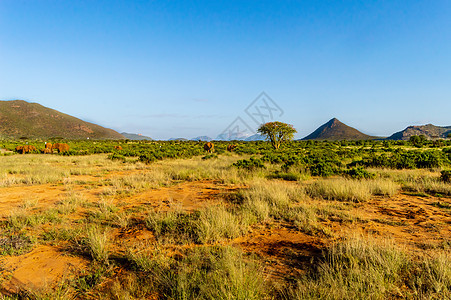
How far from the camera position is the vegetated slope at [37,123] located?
86.5m

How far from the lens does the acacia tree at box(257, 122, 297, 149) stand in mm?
25250

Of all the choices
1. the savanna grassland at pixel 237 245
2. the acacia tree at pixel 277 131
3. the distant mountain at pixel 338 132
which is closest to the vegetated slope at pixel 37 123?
the acacia tree at pixel 277 131

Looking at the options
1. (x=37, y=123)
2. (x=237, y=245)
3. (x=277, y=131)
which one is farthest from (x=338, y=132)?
(x=37, y=123)

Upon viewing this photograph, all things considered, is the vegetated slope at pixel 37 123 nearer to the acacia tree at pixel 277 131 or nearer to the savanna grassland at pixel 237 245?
the acacia tree at pixel 277 131

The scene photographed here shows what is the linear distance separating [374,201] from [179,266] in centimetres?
→ 658

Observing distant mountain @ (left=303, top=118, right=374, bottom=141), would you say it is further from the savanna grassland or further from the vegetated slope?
the savanna grassland

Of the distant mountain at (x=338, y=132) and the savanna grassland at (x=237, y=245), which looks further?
the distant mountain at (x=338, y=132)

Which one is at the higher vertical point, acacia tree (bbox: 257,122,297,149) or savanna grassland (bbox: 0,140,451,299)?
acacia tree (bbox: 257,122,297,149)

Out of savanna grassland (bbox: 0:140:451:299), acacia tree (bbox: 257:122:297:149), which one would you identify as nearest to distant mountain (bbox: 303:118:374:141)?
acacia tree (bbox: 257:122:297:149)

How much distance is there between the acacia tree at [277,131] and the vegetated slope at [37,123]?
96.5m

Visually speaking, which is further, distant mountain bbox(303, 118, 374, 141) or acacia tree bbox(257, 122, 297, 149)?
distant mountain bbox(303, 118, 374, 141)

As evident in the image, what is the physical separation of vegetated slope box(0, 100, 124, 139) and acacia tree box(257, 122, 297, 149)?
9650 cm

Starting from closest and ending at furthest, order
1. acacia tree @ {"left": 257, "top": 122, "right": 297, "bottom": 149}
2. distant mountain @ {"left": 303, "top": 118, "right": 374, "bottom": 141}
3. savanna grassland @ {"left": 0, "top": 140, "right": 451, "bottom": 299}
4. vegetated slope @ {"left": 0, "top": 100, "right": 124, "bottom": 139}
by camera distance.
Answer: savanna grassland @ {"left": 0, "top": 140, "right": 451, "bottom": 299}, acacia tree @ {"left": 257, "top": 122, "right": 297, "bottom": 149}, vegetated slope @ {"left": 0, "top": 100, "right": 124, "bottom": 139}, distant mountain @ {"left": 303, "top": 118, "right": 374, "bottom": 141}

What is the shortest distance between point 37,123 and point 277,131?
116 metres
